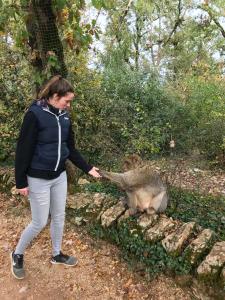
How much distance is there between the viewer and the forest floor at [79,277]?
14.0 ft

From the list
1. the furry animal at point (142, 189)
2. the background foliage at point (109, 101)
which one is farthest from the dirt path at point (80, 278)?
the background foliage at point (109, 101)

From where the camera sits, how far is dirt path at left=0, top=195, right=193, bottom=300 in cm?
428

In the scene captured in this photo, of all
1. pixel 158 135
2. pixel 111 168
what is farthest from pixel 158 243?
pixel 158 135

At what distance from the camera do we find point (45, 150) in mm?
3711

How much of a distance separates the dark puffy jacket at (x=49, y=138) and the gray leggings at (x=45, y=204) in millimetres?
196

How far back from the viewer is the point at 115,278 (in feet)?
14.9

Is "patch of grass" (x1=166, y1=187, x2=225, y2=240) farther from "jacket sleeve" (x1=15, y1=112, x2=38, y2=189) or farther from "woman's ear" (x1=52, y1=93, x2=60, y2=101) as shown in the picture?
"woman's ear" (x1=52, y1=93, x2=60, y2=101)

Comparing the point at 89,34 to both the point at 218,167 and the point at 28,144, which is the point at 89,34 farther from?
the point at 218,167

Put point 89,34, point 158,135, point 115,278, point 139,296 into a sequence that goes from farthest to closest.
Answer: point 158,135 < point 89,34 < point 115,278 < point 139,296

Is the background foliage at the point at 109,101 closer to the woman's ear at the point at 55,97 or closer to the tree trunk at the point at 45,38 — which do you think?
the tree trunk at the point at 45,38

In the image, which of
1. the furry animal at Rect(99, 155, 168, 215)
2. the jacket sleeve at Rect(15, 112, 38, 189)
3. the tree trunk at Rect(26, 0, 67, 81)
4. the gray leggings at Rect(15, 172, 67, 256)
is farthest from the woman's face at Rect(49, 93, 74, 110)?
the furry animal at Rect(99, 155, 168, 215)

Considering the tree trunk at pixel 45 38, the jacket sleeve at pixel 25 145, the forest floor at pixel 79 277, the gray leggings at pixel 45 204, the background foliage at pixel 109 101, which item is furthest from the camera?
the background foliage at pixel 109 101

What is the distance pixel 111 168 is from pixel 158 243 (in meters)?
2.77

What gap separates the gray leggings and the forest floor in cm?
45
